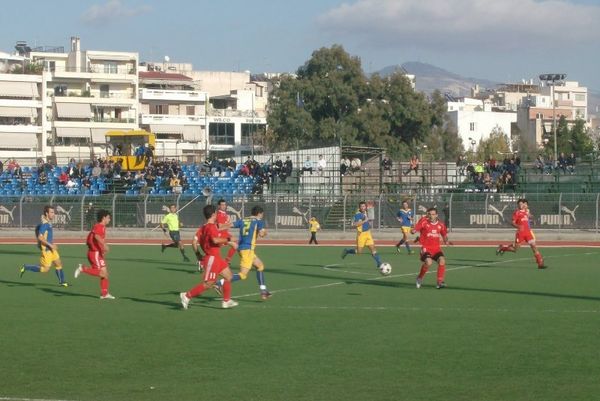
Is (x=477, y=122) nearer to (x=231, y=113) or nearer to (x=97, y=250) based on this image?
(x=231, y=113)

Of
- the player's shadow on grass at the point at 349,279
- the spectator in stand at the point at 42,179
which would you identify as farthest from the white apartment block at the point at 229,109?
the player's shadow on grass at the point at 349,279

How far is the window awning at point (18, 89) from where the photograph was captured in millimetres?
91500

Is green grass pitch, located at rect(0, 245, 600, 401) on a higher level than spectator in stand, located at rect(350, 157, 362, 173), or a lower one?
lower

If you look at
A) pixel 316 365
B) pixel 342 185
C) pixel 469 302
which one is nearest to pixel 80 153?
pixel 342 185

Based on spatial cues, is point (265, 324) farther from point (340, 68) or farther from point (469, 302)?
point (340, 68)

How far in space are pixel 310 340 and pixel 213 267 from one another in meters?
3.55

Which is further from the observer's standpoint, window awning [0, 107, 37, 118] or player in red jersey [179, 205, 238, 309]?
window awning [0, 107, 37, 118]

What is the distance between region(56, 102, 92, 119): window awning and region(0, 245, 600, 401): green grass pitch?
68.8m

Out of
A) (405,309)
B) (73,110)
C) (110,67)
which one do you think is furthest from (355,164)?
(110,67)

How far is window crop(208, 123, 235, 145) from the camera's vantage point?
109m

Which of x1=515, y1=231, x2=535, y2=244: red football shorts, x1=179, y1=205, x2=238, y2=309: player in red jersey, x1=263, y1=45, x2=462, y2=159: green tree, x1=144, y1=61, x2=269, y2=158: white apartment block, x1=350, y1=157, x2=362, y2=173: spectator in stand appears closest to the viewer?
x1=179, y1=205, x2=238, y2=309: player in red jersey

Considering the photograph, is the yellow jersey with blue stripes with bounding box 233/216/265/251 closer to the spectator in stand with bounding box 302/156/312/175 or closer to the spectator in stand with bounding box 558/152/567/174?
the spectator in stand with bounding box 302/156/312/175

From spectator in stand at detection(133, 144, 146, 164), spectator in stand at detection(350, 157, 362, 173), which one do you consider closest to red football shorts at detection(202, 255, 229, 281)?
spectator in stand at detection(350, 157, 362, 173)

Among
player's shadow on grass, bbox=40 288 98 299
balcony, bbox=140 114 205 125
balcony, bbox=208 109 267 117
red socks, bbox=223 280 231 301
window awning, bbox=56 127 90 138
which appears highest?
balcony, bbox=208 109 267 117
